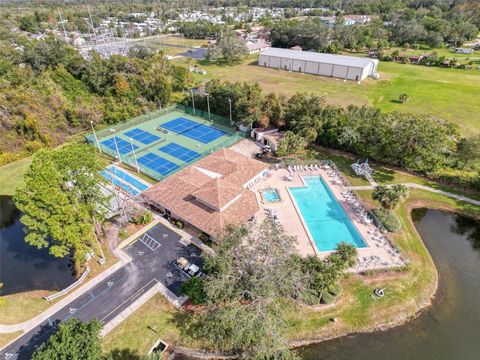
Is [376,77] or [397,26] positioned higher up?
[397,26]

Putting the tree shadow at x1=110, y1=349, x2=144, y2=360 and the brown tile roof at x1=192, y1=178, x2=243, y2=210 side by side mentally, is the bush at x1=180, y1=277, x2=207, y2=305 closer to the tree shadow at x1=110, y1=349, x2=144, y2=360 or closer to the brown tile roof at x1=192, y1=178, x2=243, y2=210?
the tree shadow at x1=110, y1=349, x2=144, y2=360

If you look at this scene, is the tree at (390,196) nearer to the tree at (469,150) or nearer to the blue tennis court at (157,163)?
the tree at (469,150)

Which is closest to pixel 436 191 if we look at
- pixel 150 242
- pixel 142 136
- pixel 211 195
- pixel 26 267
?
pixel 211 195

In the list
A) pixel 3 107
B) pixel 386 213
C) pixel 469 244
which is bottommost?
pixel 469 244

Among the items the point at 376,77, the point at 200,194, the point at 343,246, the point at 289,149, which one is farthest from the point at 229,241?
the point at 376,77

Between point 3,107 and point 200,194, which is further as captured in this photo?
point 3,107

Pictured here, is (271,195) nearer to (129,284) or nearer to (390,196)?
(390,196)

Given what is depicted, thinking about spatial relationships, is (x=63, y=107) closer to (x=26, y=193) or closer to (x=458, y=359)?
(x=26, y=193)
